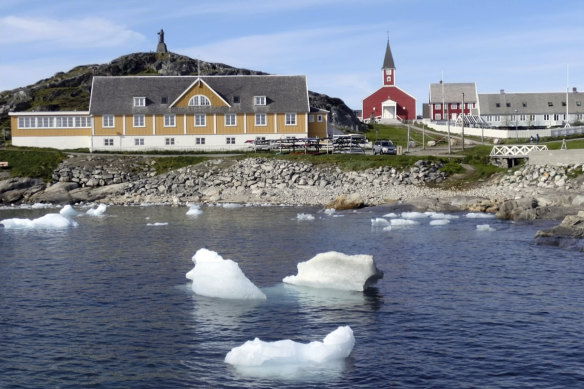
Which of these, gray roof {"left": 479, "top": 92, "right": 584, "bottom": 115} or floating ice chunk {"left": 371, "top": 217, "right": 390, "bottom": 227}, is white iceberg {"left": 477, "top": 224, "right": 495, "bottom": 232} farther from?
gray roof {"left": 479, "top": 92, "right": 584, "bottom": 115}

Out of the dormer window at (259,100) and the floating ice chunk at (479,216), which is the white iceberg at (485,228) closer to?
the floating ice chunk at (479,216)

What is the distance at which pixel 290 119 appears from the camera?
75.4 meters

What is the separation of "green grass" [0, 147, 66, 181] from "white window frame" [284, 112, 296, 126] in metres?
23.5

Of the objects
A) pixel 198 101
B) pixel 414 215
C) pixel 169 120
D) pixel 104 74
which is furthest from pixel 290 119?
pixel 104 74

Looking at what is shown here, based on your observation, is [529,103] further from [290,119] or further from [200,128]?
[200,128]

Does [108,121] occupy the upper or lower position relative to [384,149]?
upper

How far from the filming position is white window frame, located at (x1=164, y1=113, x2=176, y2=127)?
74562 millimetres

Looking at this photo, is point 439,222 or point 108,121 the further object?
point 108,121

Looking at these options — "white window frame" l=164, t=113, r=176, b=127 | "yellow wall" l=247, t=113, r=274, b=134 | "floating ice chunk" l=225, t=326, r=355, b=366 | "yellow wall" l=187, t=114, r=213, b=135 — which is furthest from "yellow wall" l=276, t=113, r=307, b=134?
"floating ice chunk" l=225, t=326, r=355, b=366

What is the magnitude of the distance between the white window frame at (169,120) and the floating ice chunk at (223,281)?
173ft

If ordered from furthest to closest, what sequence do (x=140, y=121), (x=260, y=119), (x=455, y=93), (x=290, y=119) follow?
(x=455, y=93) → (x=290, y=119) → (x=260, y=119) → (x=140, y=121)

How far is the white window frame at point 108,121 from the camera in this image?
245ft

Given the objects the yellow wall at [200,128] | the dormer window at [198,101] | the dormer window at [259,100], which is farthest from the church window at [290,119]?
the dormer window at [198,101]

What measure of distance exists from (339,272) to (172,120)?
2126 inches
